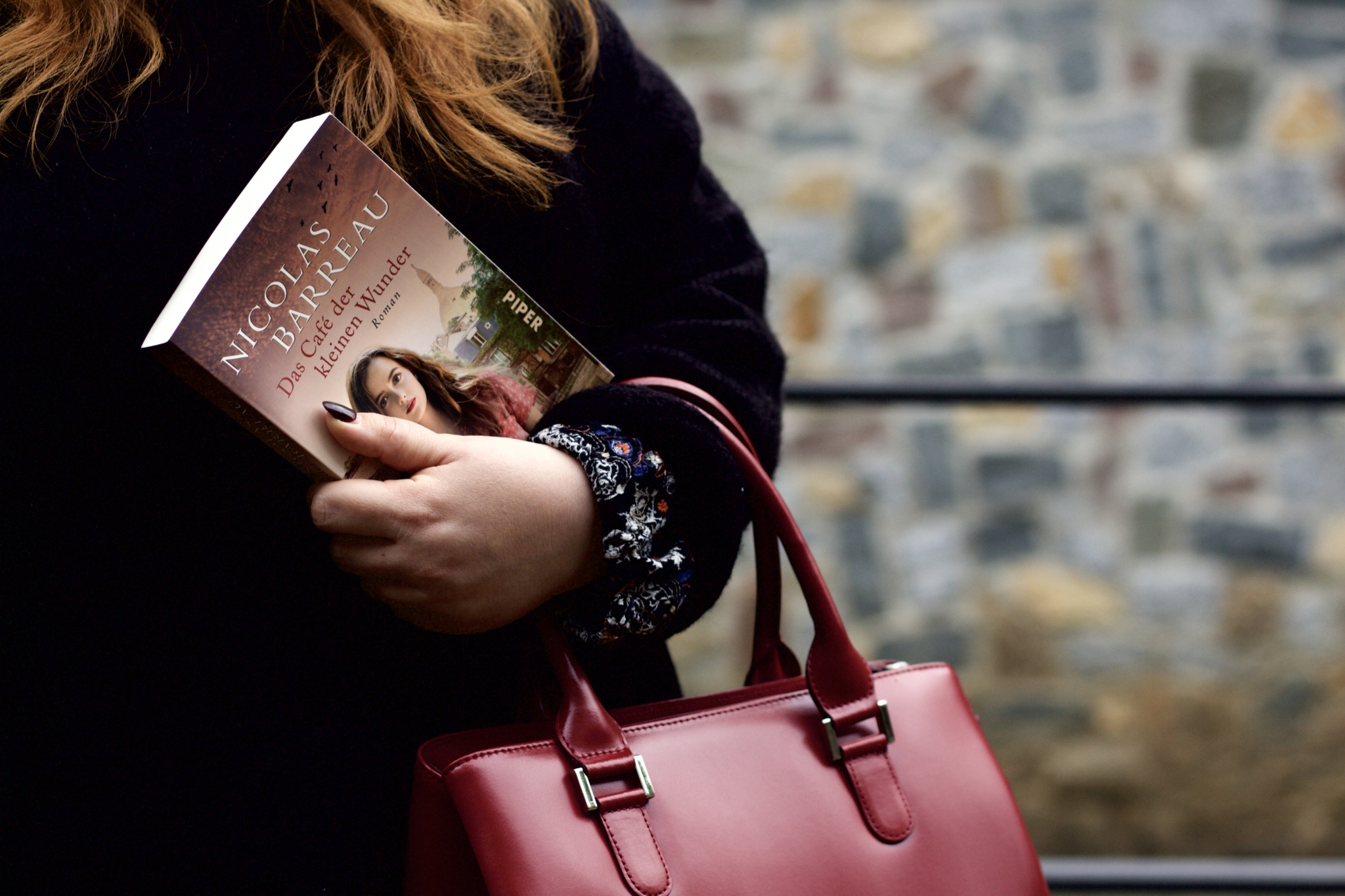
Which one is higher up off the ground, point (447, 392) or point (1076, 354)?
point (447, 392)

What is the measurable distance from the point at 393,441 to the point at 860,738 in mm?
353

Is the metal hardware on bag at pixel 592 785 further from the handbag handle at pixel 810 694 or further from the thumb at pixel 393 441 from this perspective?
the thumb at pixel 393 441

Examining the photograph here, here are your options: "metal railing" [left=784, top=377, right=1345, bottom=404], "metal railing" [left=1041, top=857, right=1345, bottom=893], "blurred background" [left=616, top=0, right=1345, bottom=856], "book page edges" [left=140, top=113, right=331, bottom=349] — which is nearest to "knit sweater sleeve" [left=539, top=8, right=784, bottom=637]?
"book page edges" [left=140, top=113, right=331, bottom=349]

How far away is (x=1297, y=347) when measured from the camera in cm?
199

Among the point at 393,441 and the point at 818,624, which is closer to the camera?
the point at 393,441

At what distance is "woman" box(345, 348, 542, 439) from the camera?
0.58 m

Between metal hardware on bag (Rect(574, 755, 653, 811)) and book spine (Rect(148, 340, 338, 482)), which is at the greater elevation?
book spine (Rect(148, 340, 338, 482))

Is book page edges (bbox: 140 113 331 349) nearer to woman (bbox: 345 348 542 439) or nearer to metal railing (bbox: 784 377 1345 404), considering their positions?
woman (bbox: 345 348 542 439)

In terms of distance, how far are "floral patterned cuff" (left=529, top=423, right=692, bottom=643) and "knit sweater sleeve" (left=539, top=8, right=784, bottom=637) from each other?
0.01 m

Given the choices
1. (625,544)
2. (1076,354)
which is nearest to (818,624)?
(625,544)

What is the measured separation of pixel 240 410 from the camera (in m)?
0.52

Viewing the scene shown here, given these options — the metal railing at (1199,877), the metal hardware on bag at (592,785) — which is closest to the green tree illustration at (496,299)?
the metal hardware on bag at (592,785)

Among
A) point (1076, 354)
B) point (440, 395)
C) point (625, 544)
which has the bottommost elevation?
point (1076, 354)

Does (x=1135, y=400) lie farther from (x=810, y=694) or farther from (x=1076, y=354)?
(x=1076, y=354)
